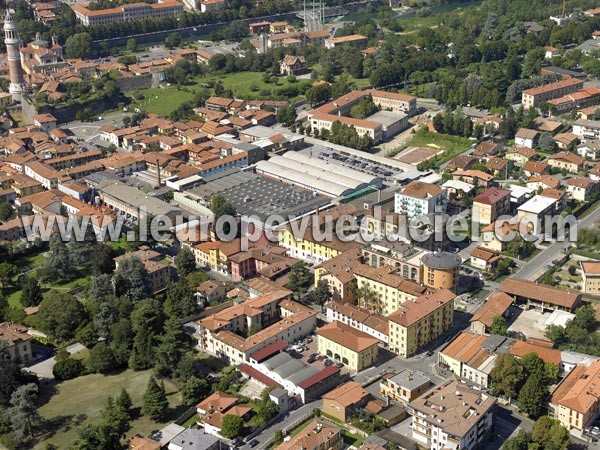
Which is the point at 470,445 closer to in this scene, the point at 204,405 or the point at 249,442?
the point at 249,442

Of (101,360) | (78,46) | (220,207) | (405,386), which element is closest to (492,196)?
(220,207)

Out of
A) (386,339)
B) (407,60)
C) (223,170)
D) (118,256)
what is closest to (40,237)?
(118,256)

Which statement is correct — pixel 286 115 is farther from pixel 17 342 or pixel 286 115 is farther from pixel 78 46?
pixel 17 342

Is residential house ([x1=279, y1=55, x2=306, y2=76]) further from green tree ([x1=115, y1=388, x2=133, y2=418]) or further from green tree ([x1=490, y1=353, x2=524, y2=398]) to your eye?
green tree ([x1=115, y1=388, x2=133, y2=418])

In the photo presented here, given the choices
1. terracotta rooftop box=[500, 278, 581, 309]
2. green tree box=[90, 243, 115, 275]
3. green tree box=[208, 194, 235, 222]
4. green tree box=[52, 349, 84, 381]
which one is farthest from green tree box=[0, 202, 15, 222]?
terracotta rooftop box=[500, 278, 581, 309]

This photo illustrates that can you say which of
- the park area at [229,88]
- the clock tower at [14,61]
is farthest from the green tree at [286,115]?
the clock tower at [14,61]
